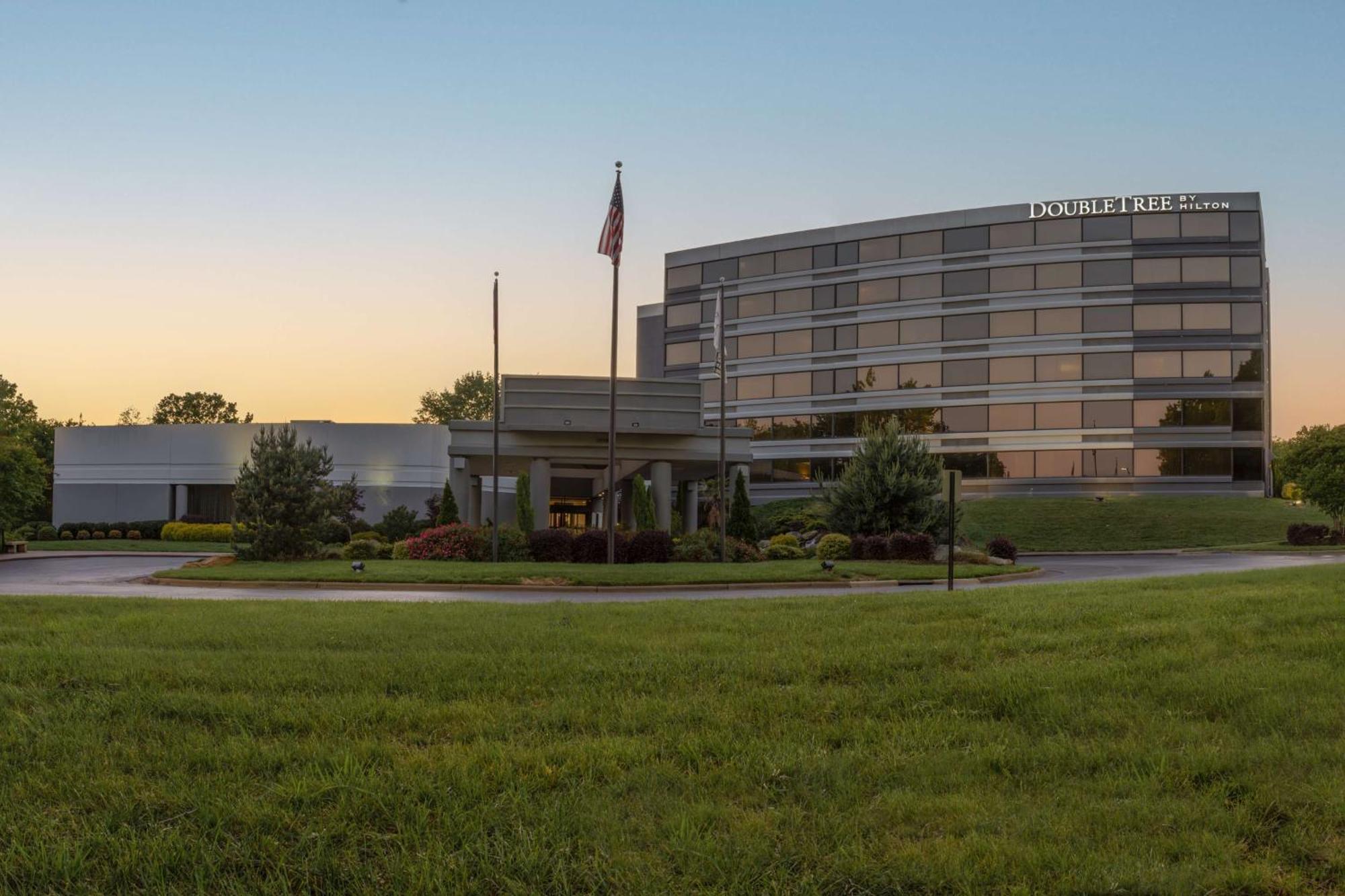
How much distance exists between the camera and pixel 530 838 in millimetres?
4984

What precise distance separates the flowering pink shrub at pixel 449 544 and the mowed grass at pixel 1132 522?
23.2m

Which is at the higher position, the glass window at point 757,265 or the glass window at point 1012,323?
the glass window at point 757,265

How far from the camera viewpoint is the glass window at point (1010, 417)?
65062 millimetres

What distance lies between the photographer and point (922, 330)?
224 feet

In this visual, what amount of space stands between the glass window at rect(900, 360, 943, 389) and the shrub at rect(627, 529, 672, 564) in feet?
133

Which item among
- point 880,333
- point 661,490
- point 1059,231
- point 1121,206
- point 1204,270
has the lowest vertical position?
point 661,490

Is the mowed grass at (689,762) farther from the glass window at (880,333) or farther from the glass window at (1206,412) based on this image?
the glass window at (880,333)

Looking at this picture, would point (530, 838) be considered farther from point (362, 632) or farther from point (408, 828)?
point (362, 632)

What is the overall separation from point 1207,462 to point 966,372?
Result: 1480 cm

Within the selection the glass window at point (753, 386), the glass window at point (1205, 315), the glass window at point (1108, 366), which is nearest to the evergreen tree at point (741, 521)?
the glass window at point (1108, 366)

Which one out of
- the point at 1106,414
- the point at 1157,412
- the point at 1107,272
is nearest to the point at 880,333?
the point at 1107,272

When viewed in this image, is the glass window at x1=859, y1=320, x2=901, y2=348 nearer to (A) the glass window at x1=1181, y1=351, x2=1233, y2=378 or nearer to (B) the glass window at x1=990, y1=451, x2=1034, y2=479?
(B) the glass window at x1=990, y1=451, x2=1034, y2=479

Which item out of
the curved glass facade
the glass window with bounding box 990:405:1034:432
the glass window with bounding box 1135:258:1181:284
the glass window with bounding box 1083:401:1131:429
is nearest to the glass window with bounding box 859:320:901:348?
the curved glass facade

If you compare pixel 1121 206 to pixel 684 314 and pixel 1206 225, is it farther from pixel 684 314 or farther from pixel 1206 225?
pixel 684 314
